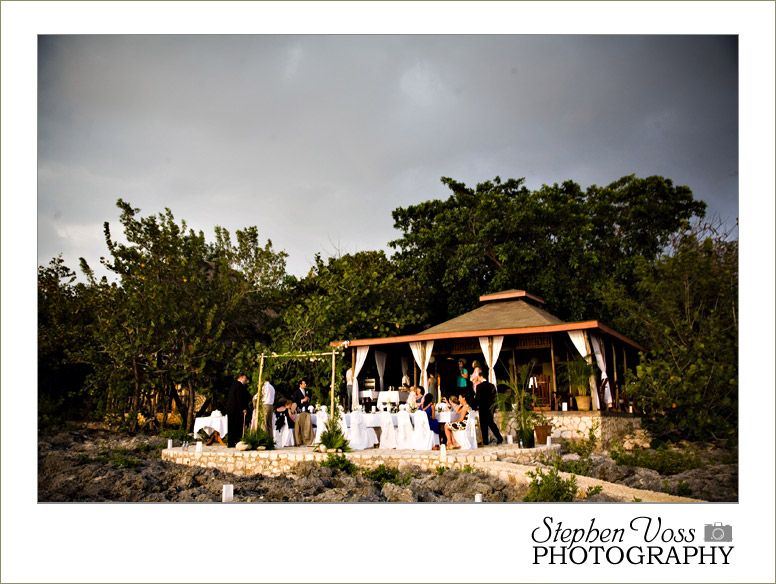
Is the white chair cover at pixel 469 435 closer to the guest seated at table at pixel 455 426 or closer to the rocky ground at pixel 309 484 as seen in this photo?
the guest seated at table at pixel 455 426

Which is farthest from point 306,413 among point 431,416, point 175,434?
point 175,434

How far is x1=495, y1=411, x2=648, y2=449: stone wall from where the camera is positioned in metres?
12.8

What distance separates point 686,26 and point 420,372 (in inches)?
417

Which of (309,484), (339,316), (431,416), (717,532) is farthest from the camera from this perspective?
(339,316)

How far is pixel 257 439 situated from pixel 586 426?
6787 millimetres

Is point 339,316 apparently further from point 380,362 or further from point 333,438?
point 333,438

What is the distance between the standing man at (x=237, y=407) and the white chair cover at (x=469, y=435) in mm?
4104

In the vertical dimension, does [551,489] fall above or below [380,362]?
below

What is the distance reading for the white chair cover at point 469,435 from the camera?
11430 mm

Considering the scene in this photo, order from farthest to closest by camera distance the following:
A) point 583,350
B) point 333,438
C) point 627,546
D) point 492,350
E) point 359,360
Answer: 1. point 359,360
2. point 492,350
3. point 583,350
4. point 333,438
5. point 627,546

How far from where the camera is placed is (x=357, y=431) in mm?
11836

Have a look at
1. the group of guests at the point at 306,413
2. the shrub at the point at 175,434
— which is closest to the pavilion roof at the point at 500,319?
the group of guests at the point at 306,413
